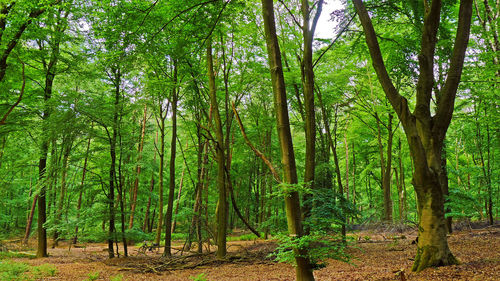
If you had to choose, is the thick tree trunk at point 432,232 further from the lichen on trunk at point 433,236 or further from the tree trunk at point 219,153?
the tree trunk at point 219,153

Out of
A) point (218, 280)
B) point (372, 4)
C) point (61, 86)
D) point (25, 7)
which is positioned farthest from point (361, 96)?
point (61, 86)

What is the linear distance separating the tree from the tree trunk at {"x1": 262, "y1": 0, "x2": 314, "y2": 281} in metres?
2.02

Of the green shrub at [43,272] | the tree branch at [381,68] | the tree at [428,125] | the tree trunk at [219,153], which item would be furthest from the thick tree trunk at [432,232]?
the green shrub at [43,272]

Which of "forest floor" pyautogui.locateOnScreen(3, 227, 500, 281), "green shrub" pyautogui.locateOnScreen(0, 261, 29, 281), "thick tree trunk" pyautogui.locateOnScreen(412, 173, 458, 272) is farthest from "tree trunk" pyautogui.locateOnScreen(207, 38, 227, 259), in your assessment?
"thick tree trunk" pyautogui.locateOnScreen(412, 173, 458, 272)

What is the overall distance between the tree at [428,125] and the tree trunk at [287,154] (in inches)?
79.4

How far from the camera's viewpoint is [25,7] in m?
6.94

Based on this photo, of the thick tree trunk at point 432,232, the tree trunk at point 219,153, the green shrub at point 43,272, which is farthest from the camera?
the tree trunk at point 219,153

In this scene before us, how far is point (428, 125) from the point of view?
5020 mm

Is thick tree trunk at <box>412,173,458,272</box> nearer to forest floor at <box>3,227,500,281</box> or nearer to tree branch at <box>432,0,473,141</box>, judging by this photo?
forest floor at <box>3,227,500,281</box>

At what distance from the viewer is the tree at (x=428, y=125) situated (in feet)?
15.3

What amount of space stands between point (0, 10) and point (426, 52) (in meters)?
9.74

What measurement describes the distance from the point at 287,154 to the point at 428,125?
10.5ft

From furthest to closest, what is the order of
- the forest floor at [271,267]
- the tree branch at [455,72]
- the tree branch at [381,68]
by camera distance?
the forest floor at [271,267], the tree branch at [455,72], the tree branch at [381,68]

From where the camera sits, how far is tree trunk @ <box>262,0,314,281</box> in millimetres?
3312
